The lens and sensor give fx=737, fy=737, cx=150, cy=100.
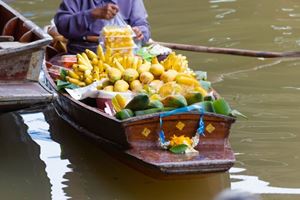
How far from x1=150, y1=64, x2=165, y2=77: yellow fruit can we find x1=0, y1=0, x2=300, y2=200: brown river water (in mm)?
632

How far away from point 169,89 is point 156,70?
34 cm

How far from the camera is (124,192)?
14.4 feet

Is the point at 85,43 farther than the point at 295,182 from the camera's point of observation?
Yes

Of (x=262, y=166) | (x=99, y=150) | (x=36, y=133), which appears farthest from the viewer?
(x=36, y=133)

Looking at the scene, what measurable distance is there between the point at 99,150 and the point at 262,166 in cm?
Result: 114

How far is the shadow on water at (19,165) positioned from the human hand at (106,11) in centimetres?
104

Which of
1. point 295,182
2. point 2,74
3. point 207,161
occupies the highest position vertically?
point 2,74

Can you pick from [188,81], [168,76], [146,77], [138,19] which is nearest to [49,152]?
[146,77]

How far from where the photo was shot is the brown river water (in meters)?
4.42

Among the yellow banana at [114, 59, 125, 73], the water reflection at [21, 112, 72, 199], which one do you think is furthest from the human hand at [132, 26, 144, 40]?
the water reflection at [21, 112, 72, 199]

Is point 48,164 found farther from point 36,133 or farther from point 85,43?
point 85,43

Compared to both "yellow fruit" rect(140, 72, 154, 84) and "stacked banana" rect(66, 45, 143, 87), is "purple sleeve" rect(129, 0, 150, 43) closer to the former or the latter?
"stacked banana" rect(66, 45, 143, 87)

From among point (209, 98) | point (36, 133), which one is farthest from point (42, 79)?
point (209, 98)

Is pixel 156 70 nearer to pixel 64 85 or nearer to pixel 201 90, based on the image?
pixel 201 90
